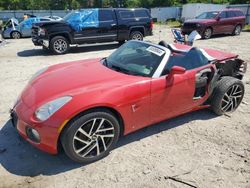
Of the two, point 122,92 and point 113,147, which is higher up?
point 122,92

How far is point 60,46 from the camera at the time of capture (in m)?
10.9

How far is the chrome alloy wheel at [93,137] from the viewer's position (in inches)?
126

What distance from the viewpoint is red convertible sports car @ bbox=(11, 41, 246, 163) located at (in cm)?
309

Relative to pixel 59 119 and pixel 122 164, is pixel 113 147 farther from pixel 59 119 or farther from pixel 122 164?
pixel 59 119

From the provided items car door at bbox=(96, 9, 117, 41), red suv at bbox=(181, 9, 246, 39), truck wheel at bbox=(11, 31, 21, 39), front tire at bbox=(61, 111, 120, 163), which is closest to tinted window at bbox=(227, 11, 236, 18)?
red suv at bbox=(181, 9, 246, 39)

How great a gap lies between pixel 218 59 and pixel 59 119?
314 centimetres

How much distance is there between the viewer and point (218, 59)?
465 cm

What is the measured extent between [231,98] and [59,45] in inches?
318

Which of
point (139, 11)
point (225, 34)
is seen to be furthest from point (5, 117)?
point (225, 34)

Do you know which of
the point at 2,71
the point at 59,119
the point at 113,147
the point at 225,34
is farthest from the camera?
the point at 225,34

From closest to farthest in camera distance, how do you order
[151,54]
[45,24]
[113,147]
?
[113,147] < [151,54] < [45,24]

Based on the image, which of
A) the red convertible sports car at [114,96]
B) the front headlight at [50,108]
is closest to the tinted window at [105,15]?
the red convertible sports car at [114,96]

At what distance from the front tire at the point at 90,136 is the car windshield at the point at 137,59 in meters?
0.90

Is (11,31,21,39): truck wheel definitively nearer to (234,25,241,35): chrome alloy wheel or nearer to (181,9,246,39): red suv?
(181,9,246,39): red suv
